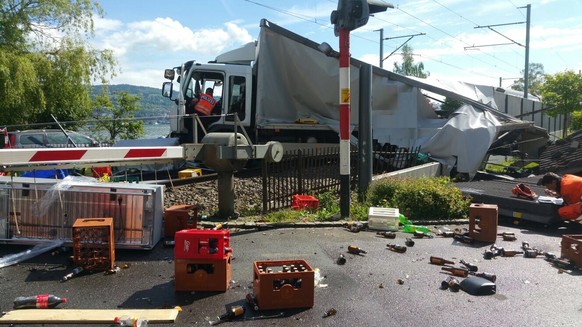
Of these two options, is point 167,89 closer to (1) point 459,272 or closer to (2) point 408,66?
(1) point 459,272

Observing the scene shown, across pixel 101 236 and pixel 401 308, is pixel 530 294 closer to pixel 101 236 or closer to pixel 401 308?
pixel 401 308

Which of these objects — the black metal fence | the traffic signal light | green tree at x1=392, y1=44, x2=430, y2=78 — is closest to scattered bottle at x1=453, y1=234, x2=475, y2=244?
the black metal fence

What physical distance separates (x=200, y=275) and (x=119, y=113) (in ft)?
95.9

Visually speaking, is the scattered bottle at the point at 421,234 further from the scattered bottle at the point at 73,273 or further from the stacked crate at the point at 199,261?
the scattered bottle at the point at 73,273

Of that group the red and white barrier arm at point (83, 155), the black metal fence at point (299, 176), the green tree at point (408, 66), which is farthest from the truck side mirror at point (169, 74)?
the green tree at point (408, 66)

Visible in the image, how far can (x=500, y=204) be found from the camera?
8430 millimetres

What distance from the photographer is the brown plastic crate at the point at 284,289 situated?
4.17 m

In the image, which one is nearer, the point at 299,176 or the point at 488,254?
the point at 488,254

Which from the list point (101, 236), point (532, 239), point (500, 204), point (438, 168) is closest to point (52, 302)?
point (101, 236)

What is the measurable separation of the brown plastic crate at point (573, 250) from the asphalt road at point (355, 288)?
0.83 ft

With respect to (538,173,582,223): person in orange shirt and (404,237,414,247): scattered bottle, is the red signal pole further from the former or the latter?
(538,173,582,223): person in orange shirt

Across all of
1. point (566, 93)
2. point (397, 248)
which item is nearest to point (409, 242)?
point (397, 248)

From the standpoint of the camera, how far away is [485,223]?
684 centimetres

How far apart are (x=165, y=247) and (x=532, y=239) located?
573cm
